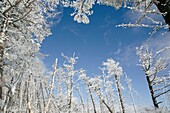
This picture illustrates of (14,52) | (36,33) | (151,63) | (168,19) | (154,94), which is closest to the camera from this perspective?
(168,19)

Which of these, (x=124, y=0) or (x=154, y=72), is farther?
(x=154, y=72)

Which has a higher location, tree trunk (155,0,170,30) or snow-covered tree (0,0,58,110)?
snow-covered tree (0,0,58,110)

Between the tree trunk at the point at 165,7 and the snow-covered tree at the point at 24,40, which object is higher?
the snow-covered tree at the point at 24,40

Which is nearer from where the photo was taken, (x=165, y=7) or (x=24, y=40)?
(x=165, y=7)

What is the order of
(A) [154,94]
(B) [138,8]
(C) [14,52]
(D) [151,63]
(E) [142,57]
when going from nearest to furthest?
1. (B) [138,8]
2. (C) [14,52]
3. (A) [154,94]
4. (D) [151,63]
5. (E) [142,57]

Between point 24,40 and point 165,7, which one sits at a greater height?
point 24,40

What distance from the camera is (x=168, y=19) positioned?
3166mm

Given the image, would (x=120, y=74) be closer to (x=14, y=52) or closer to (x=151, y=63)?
(x=151, y=63)

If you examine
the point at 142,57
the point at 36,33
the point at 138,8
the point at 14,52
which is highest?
the point at 142,57

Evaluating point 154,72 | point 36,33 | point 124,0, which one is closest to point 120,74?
point 154,72

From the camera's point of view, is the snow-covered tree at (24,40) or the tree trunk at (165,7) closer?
the tree trunk at (165,7)

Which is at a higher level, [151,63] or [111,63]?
[111,63]

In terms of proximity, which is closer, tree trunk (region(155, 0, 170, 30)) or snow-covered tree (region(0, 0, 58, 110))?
tree trunk (region(155, 0, 170, 30))

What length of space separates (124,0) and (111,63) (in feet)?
85.4
